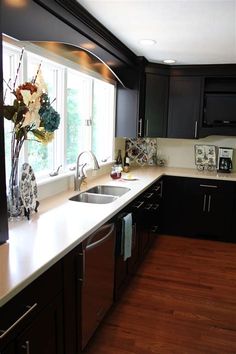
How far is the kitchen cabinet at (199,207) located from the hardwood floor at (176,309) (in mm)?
511

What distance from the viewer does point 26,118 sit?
1.78 metres

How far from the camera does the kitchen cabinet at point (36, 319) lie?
3.88 feet

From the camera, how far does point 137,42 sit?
10.0 ft

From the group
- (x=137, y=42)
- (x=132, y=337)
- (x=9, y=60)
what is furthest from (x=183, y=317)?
(x=137, y=42)

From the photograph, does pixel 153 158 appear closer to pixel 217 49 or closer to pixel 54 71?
pixel 217 49

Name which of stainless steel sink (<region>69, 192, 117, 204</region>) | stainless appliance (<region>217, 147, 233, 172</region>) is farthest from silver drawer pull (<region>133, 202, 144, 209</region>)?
stainless appliance (<region>217, 147, 233, 172</region>)

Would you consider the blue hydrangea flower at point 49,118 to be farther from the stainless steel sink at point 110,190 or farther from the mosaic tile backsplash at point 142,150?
the mosaic tile backsplash at point 142,150

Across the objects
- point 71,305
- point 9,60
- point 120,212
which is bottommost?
point 71,305

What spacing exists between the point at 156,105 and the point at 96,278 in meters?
2.82

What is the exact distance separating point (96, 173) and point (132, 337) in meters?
1.85

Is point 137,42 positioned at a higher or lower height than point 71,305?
higher

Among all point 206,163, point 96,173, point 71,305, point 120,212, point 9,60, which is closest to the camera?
point 71,305

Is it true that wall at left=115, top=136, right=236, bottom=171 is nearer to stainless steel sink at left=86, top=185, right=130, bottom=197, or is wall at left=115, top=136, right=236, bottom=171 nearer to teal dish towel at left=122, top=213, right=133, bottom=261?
stainless steel sink at left=86, top=185, right=130, bottom=197

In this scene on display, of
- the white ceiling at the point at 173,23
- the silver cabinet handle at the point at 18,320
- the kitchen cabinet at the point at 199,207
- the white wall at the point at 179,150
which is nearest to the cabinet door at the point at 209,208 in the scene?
the kitchen cabinet at the point at 199,207
